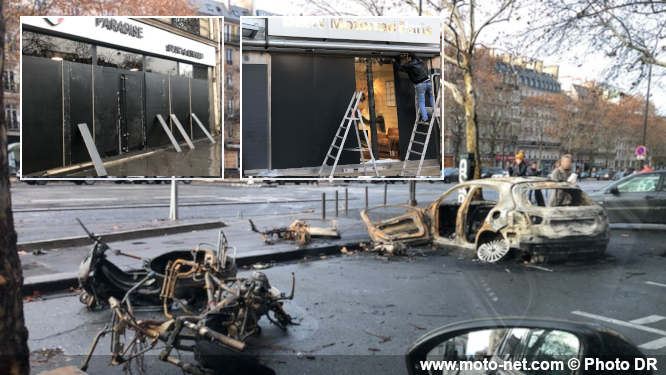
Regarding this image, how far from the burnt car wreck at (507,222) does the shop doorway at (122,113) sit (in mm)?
3267

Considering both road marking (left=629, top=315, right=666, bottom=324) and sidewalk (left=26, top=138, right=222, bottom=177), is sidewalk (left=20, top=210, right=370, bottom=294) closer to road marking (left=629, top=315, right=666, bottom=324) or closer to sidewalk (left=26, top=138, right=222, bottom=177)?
sidewalk (left=26, top=138, right=222, bottom=177)

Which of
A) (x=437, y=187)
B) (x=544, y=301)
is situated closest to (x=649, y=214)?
→ (x=544, y=301)

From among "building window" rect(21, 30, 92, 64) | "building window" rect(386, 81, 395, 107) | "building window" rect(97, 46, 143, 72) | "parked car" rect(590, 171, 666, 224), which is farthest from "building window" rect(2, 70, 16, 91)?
"parked car" rect(590, 171, 666, 224)

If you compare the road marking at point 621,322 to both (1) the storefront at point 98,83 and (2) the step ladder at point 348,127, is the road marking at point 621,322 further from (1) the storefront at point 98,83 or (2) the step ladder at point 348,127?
(1) the storefront at point 98,83

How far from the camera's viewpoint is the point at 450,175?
4.82 m

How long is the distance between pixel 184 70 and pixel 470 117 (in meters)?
2.61

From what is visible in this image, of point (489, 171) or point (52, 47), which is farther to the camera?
point (489, 171)

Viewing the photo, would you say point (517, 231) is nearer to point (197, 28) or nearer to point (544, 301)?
point (544, 301)

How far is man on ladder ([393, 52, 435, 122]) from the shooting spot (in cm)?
414

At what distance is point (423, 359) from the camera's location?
181 cm

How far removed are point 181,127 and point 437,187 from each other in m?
2.90

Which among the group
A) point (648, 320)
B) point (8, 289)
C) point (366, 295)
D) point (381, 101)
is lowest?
point (366, 295)

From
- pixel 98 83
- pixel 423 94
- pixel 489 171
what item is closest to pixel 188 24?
pixel 98 83

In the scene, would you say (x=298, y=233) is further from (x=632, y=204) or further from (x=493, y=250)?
(x=632, y=204)
